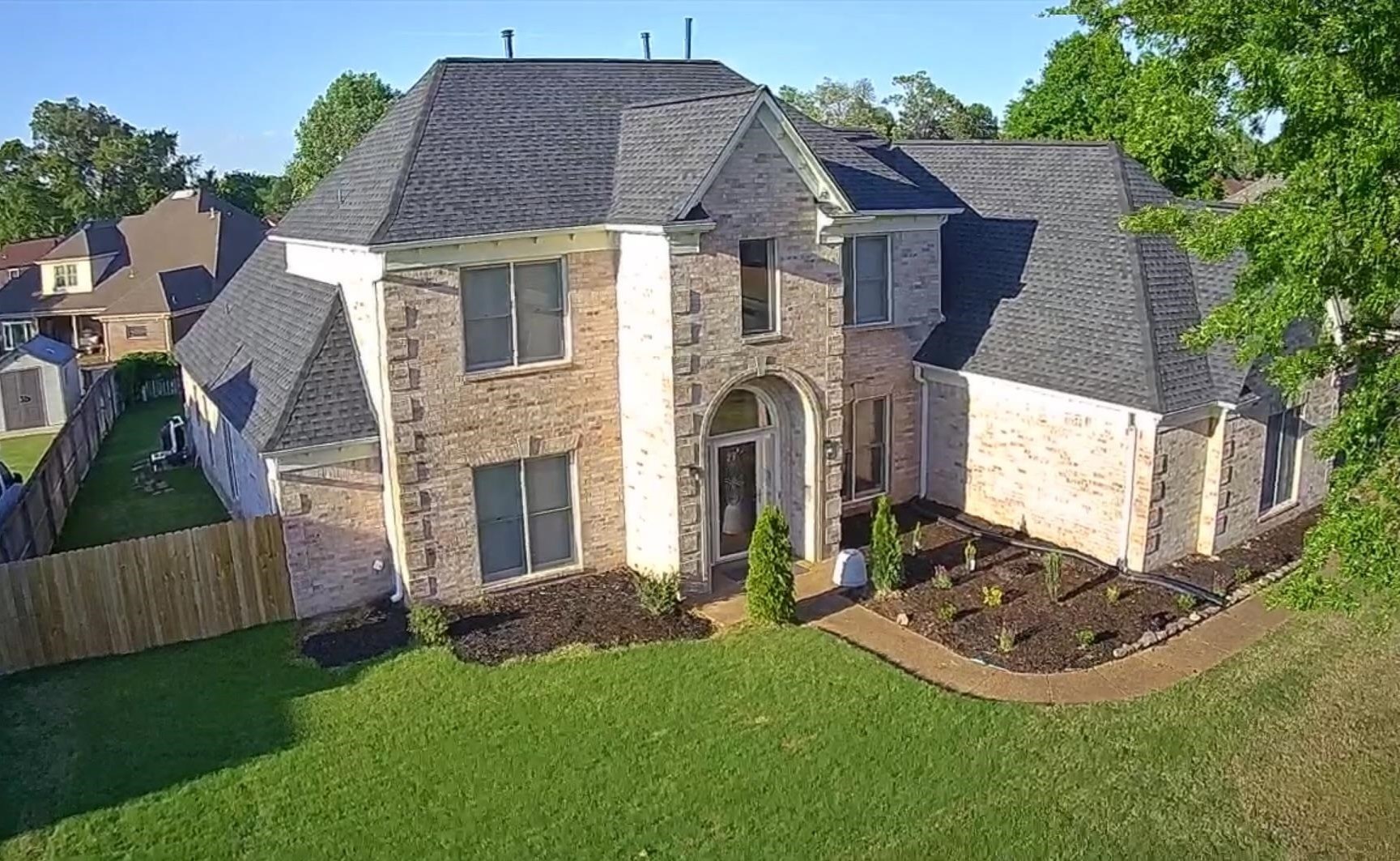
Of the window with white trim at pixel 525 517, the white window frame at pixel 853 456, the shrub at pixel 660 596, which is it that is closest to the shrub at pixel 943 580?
the white window frame at pixel 853 456

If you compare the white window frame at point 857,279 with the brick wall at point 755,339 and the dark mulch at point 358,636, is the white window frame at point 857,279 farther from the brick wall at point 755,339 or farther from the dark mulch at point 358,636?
the dark mulch at point 358,636

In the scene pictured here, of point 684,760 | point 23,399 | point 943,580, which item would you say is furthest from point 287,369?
point 23,399

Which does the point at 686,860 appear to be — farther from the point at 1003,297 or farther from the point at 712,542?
the point at 1003,297

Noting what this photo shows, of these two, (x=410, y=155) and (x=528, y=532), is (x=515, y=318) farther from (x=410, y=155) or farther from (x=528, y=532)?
(x=528, y=532)

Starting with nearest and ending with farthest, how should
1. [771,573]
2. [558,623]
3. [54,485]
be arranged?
[771,573], [558,623], [54,485]

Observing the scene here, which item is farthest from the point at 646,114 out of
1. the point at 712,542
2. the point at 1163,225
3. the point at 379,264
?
the point at 1163,225

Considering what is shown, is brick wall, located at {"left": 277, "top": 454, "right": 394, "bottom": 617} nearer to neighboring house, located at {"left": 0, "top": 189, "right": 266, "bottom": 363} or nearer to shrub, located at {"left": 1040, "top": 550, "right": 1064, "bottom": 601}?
shrub, located at {"left": 1040, "top": 550, "right": 1064, "bottom": 601}
